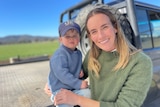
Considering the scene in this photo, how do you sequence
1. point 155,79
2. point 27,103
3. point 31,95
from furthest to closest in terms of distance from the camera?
point 31,95 < point 27,103 < point 155,79

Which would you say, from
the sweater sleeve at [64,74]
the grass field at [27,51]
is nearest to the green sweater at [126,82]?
the sweater sleeve at [64,74]

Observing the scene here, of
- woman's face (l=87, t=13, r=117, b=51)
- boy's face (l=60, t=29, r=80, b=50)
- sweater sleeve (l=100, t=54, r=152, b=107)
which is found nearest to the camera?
sweater sleeve (l=100, t=54, r=152, b=107)

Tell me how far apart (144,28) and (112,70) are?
1.93 meters

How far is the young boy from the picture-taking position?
1.84 meters

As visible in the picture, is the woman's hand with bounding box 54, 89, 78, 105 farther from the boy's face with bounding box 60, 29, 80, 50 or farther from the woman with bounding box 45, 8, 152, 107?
the boy's face with bounding box 60, 29, 80, 50

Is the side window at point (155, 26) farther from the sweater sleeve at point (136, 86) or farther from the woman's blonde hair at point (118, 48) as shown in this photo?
the sweater sleeve at point (136, 86)

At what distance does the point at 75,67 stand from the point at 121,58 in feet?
2.21

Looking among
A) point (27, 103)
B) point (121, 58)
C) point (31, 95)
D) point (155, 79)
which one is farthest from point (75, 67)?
point (31, 95)

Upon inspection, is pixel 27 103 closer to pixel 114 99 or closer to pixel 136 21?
pixel 136 21

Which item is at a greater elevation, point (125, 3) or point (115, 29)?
point (125, 3)

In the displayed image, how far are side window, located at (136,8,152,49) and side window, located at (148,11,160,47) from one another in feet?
0.56

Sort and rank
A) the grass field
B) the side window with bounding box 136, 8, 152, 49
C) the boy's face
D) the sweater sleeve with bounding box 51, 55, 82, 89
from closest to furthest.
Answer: the sweater sleeve with bounding box 51, 55, 82, 89 → the boy's face → the side window with bounding box 136, 8, 152, 49 → the grass field

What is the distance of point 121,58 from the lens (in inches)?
52.2

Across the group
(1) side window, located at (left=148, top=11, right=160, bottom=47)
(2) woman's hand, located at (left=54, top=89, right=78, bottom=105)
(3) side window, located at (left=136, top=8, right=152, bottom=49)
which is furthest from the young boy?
(1) side window, located at (left=148, top=11, right=160, bottom=47)
